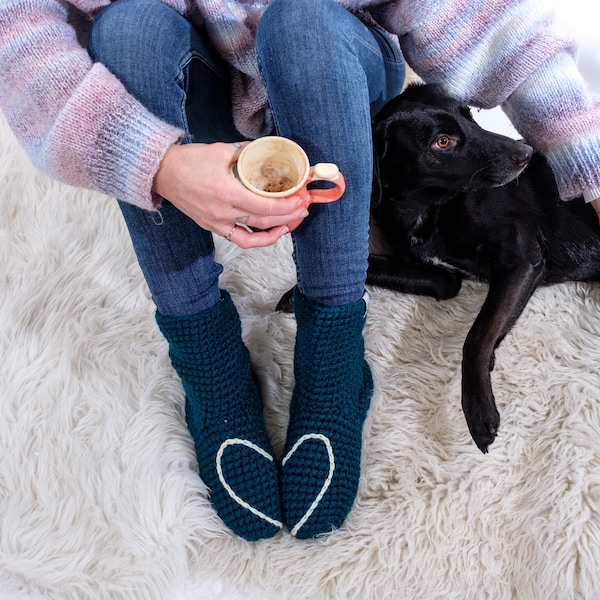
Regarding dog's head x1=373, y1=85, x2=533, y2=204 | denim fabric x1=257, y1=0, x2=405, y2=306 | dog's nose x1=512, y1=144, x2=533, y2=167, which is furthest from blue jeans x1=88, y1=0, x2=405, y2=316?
dog's nose x1=512, y1=144, x2=533, y2=167

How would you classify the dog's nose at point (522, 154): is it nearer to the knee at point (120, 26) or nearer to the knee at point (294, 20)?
the knee at point (294, 20)

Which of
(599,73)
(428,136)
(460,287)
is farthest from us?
(599,73)

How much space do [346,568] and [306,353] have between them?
1.07 ft

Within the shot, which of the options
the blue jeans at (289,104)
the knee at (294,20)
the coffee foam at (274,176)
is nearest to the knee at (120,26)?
the blue jeans at (289,104)

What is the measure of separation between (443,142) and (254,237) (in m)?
0.52

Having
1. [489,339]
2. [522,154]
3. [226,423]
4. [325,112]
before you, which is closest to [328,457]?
[226,423]

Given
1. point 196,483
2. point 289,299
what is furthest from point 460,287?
point 196,483

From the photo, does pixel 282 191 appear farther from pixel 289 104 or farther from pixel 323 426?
pixel 323 426

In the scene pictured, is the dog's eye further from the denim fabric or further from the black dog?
the denim fabric

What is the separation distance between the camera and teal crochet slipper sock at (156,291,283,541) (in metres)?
0.91

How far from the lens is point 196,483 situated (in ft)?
3.16

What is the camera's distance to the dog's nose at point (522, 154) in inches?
41.4

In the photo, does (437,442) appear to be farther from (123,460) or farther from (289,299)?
(123,460)

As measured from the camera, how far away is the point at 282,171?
759 millimetres
